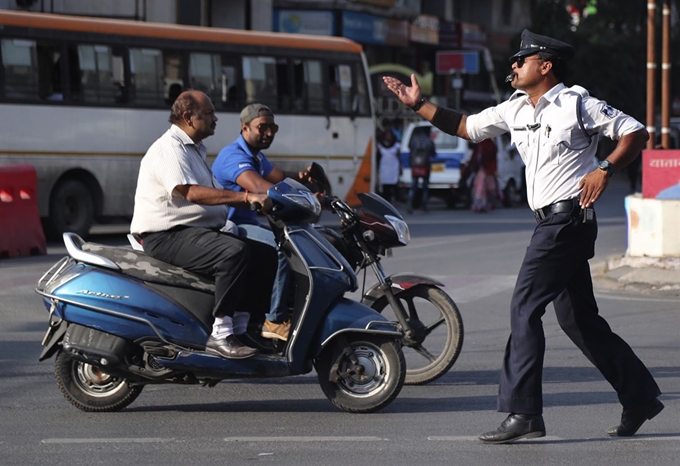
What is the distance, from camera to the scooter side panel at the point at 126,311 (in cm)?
650

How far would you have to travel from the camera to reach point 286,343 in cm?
667

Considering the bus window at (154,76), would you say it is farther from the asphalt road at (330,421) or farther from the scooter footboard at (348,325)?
the scooter footboard at (348,325)

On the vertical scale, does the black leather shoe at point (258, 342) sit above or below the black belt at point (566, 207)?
below

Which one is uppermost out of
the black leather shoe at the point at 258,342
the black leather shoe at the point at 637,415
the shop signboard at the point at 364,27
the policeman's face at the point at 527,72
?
the shop signboard at the point at 364,27

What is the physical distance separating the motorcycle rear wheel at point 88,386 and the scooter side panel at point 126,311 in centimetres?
32

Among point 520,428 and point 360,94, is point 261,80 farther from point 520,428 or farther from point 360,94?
point 520,428

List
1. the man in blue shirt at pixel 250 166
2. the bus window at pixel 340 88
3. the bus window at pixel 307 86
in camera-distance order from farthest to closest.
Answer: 1. the bus window at pixel 340 88
2. the bus window at pixel 307 86
3. the man in blue shirt at pixel 250 166

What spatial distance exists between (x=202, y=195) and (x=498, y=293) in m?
6.53

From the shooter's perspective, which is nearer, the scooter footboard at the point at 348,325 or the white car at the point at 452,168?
the scooter footboard at the point at 348,325

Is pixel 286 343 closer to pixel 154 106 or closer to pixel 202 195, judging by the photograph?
pixel 202 195

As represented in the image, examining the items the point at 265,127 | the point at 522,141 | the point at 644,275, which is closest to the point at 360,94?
the point at 644,275

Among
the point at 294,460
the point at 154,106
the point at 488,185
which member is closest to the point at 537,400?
the point at 294,460

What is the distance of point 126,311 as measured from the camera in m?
6.49

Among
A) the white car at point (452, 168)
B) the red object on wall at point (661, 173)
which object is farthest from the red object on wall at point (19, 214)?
the white car at point (452, 168)
